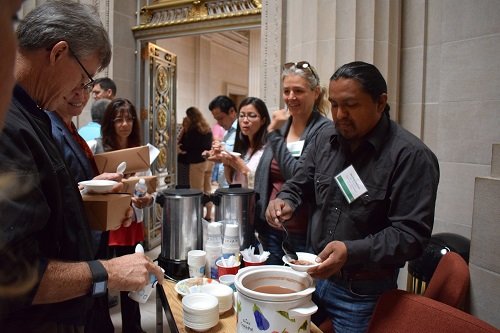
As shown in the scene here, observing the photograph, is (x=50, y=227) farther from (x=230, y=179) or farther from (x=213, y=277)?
(x=230, y=179)

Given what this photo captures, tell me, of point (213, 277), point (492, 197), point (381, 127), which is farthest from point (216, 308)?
point (492, 197)

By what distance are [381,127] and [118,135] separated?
1884mm

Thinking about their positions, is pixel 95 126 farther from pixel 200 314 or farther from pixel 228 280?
pixel 200 314

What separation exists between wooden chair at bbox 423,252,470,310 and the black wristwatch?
1167 millimetres

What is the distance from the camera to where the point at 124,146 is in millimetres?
2545

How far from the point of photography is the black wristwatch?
80 cm

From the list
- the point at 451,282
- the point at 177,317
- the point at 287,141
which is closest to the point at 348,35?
the point at 287,141

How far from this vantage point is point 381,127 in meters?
1.29

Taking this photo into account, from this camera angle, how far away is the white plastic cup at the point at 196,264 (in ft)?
4.77

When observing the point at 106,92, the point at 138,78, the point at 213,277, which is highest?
the point at 138,78

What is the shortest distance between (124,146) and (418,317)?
215 centimetres

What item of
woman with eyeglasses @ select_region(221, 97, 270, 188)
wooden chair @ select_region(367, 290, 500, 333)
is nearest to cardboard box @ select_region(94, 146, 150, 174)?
woman with eyeglasses @ select_region(221, 97, 270, 188)

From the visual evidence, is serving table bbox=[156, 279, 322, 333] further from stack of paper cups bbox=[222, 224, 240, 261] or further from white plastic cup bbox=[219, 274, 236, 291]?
stack of paper cups bbox=[222, 224, 240, 261]

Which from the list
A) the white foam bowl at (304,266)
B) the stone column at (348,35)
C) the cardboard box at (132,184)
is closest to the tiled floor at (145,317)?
the cardboard box at (132,184)
